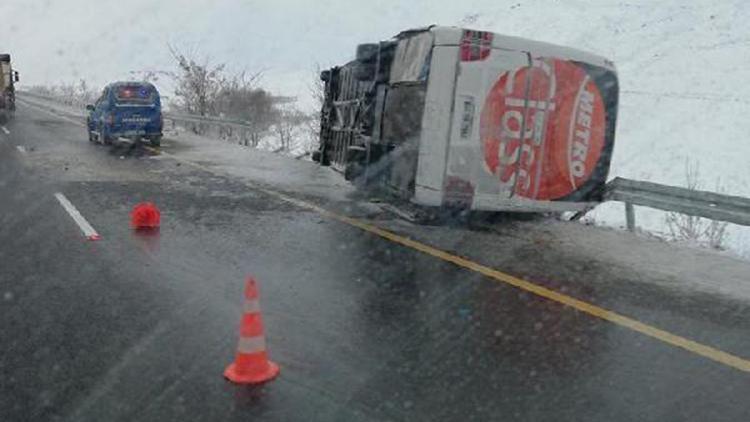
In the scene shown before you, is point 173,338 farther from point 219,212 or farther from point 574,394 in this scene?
point 219,212

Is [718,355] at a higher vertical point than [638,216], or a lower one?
higher

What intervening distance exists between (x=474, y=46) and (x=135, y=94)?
1597 cm

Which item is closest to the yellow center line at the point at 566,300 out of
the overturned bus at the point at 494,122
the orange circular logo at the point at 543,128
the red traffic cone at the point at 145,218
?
the overturned bus at the point at 494,122

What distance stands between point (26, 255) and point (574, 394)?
5.68m

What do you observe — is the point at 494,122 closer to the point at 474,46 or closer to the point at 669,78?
Result: the point at 474,46

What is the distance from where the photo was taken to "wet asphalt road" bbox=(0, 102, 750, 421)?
13.1ft

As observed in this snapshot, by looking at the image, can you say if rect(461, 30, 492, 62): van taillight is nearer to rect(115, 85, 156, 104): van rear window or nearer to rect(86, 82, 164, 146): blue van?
rect(86, 82, 164, 146): blue van

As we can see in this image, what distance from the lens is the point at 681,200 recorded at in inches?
378

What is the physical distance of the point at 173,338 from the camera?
4.96 metres

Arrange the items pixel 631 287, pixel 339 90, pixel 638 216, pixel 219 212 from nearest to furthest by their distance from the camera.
A: pixel 631 287
pixel 219 212
pixel 339 90
pixel 638 216

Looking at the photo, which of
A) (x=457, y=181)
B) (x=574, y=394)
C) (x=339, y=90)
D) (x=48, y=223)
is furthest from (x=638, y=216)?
(x=574, y=394)

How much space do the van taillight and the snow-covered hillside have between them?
774 centimetres

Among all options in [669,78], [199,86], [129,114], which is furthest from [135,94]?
[669,78]

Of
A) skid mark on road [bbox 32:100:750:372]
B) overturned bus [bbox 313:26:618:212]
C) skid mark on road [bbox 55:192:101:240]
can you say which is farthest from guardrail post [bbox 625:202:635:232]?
skid mark on road [bbox 55:192:101:240]
